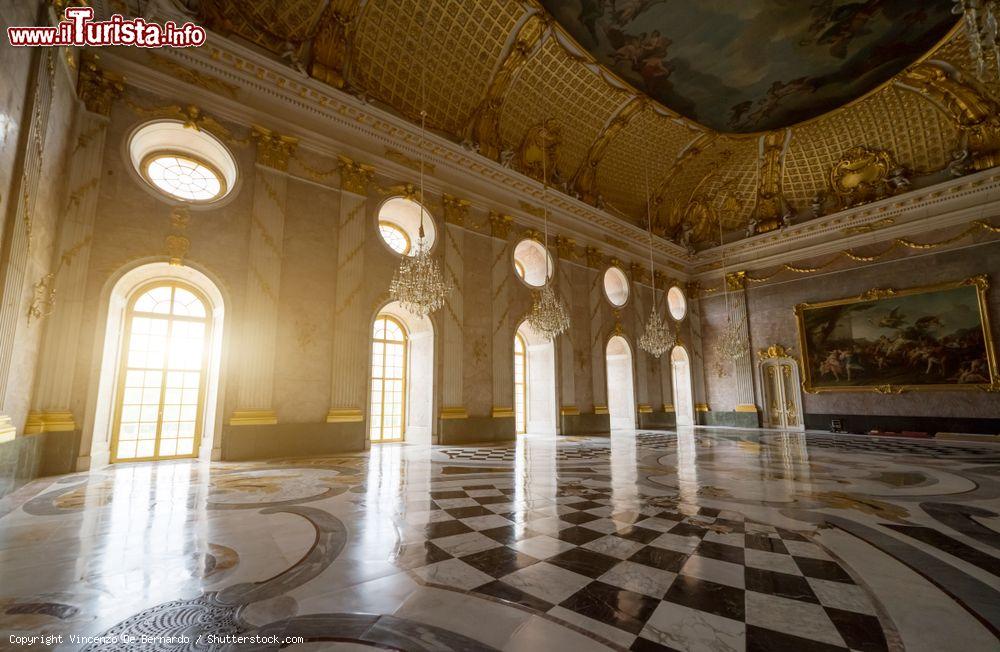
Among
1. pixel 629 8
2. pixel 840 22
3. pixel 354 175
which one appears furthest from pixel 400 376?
pixel 840 22

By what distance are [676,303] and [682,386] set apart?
3.27 metres

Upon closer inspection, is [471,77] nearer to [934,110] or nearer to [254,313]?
[254,313]

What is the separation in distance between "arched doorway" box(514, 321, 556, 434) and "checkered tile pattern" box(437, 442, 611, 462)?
3.17 metres

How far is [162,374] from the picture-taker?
23.5ft

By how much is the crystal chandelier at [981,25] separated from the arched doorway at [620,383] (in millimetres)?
10560

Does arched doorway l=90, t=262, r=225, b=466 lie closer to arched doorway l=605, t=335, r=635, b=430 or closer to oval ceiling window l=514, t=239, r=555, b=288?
oval ceiling window l=514, t=239, r=555, b=288

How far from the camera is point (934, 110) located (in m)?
11.8

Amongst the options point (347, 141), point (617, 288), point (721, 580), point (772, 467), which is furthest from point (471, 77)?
point (721, 580)

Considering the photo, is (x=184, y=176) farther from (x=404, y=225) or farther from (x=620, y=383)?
(x=620, y=383)

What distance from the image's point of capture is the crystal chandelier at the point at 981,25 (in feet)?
11.2

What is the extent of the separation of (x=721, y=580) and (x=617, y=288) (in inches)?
514

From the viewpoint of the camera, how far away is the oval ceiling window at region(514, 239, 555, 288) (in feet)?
39.7

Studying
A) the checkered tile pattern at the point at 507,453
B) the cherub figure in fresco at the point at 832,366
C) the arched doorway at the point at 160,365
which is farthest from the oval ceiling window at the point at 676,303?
the arched doorway at the point at 160,365

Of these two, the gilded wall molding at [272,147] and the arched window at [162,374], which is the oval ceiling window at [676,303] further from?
the arched window at [162,374]
